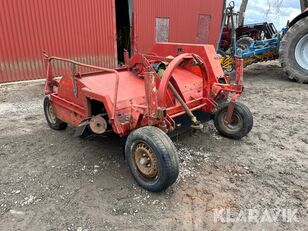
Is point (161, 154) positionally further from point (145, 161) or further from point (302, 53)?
point (302, 53)

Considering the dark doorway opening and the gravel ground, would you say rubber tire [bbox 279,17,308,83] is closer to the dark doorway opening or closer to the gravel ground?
the gravel ground

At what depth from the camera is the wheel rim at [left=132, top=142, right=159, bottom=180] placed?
282cm

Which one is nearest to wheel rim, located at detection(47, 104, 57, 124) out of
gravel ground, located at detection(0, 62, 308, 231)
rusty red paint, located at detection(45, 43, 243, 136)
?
gravel ground, located at detection(0, 62, 308, 231)

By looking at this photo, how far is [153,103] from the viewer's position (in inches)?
114

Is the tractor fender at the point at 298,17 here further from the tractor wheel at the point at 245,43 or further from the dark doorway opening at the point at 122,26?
the dark doorway opening at the point at 122,26

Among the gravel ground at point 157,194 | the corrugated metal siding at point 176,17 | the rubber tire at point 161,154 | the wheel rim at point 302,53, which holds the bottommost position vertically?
the gravel ground at point 157,194

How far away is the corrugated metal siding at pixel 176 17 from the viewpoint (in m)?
9.20

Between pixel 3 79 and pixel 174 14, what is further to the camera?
pixel 174 14

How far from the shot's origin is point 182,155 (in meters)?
3.64

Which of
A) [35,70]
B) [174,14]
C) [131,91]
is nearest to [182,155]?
[131,91]

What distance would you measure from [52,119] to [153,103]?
90.7 inches

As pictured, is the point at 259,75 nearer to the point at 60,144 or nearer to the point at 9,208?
the point at 60,144

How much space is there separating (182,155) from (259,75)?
237 inches

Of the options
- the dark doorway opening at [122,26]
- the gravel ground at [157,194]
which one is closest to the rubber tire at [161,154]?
the gravel ground at [157,194]
